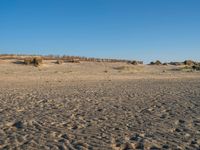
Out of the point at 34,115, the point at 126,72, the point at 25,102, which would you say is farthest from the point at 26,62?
the point at 34,115

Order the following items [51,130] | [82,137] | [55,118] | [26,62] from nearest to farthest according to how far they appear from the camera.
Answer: [82,137], [51,130], [55,118], [26,62]

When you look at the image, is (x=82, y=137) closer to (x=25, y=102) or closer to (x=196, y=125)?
(x=196, y=125)

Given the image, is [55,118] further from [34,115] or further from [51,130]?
[51,130]

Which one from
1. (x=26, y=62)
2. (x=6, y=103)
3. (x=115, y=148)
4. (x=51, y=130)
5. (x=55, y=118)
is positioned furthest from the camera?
(x=26, y=62)

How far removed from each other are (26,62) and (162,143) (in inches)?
1165

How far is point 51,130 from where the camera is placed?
31.4 ft

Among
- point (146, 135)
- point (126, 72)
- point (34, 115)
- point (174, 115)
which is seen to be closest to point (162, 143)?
point (146, 135)

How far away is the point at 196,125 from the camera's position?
1004 cm

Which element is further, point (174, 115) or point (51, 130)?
point (174, 115)

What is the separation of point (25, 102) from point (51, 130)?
5670 mm

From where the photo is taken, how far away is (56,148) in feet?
25.8

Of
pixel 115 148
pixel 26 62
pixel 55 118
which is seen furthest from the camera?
pixel 26 62

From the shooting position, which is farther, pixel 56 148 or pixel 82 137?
pixel 82 137

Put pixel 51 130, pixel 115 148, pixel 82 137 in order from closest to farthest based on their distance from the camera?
pixel 115 148 < pixel 82 137 < pixel 51 130
